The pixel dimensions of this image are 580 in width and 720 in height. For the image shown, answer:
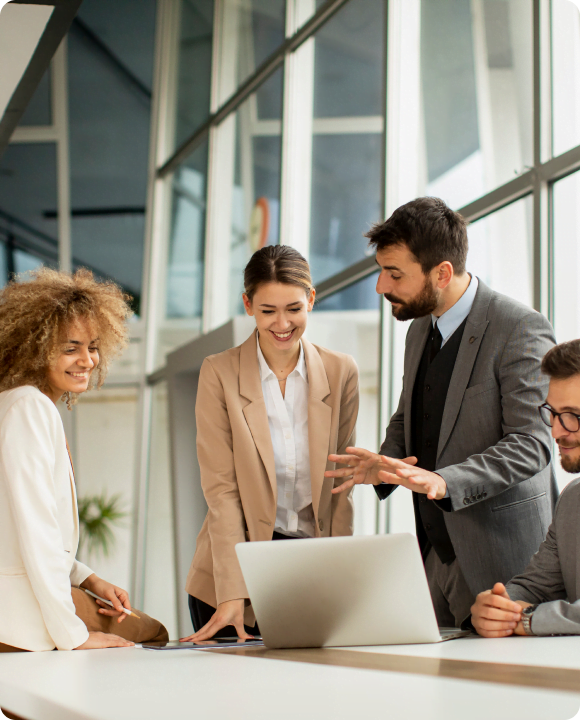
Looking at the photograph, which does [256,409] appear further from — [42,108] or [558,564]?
[42,108]

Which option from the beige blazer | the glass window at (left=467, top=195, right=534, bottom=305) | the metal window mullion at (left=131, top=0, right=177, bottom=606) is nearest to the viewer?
the beige blazer

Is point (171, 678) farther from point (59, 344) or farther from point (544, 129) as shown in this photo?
point (544, 129)

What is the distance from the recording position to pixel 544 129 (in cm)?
321

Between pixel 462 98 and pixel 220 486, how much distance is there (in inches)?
108

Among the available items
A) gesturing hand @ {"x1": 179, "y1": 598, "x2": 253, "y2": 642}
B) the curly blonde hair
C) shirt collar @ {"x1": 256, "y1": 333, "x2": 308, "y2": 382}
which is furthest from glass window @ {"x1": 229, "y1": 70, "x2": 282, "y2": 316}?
gesturing hand @ {"x1": 179, "y1": 598, "x2": 253, "y2": 642}

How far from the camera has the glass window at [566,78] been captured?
3.16m

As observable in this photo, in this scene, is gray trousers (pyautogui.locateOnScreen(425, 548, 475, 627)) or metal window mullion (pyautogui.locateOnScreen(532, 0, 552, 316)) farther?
metal window mullion (pyautogui.locateOnScreen(532, 0, 552, 316))

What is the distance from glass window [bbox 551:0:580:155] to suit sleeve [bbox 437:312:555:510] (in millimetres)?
1409

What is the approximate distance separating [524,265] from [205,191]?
525 cm

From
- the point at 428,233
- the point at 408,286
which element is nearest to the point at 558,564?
the point at 408,286

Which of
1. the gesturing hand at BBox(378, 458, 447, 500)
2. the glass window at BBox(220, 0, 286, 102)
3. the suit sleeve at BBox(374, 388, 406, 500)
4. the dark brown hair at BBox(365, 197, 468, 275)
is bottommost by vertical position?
the gesturing hand at BBox(378, 458, 447, 500)

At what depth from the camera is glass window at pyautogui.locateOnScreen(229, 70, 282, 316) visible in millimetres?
6555

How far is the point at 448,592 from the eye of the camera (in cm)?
218

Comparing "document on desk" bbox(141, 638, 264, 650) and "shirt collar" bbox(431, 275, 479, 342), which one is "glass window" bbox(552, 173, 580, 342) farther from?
"document on desk" bbox(141, 638, 264, 650)
